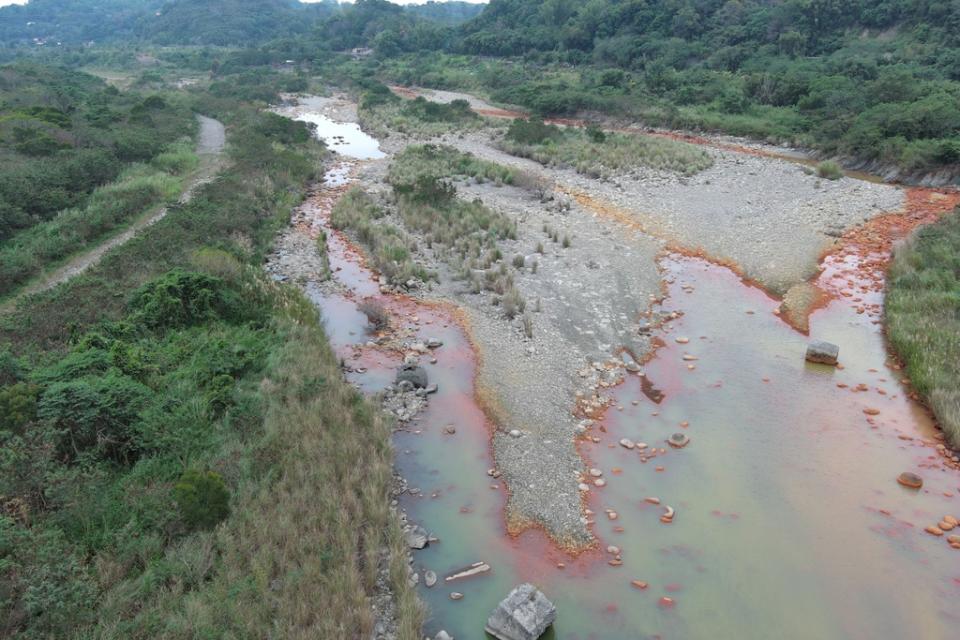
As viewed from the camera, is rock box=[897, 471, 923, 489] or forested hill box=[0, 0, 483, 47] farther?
forested hill box=[0, 0, 483, 47]

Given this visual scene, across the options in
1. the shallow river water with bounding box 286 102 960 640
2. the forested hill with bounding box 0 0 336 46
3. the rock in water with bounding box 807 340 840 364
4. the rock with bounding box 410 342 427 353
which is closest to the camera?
the shallow river water with bounding box 286 102 960 640

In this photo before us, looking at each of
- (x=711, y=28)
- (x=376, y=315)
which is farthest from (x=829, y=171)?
(x=711, y=28)

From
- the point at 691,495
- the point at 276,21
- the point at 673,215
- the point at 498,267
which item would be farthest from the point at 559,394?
the point at 276,21

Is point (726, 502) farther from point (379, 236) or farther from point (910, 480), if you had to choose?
point (379, 236)

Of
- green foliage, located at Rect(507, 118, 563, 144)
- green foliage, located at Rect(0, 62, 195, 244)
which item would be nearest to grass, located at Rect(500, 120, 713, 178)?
green foliage, located at Rect(507, 118, 563, 144)

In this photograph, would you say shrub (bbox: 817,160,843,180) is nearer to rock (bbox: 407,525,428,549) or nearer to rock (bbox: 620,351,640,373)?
rock (bbox: 620,351,640,373)

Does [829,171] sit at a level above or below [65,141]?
above

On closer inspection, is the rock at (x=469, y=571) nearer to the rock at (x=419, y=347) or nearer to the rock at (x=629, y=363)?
the rock at (x=629, y=363)
